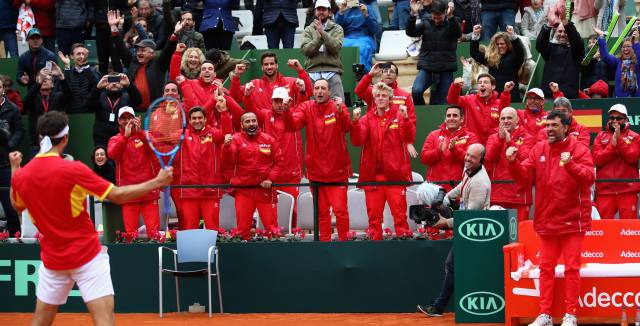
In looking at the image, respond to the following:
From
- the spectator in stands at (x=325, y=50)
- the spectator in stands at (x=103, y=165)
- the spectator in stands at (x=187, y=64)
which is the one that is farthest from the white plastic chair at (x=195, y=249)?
the spectator in stands at (x=325, y=50)

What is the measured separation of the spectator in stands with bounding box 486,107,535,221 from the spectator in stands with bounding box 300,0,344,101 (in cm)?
356

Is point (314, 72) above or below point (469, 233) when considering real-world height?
above

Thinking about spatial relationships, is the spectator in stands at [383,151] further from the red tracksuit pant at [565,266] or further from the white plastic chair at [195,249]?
the red tracksuit pant at [565,266]

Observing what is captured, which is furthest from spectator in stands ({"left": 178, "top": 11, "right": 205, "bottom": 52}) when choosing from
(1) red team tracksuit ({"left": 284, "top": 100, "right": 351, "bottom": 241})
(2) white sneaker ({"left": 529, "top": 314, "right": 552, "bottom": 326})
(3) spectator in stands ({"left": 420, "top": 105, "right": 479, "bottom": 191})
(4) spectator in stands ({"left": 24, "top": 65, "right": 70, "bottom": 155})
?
(2) white sneaker ({"left": 529, "top": 314, "right": 552, "bottom": 326})

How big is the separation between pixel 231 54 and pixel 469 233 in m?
7.40

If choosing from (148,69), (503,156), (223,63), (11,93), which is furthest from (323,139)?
(11,93)

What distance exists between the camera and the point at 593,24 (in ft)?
61.5

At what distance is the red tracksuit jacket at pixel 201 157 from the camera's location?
15.2 meters

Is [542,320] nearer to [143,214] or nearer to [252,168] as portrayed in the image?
[252,168]

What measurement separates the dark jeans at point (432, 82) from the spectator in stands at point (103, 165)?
14.3 ft

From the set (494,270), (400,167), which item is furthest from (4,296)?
(494,270)

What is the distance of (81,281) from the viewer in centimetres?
967

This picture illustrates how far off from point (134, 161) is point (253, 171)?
156 centimetres

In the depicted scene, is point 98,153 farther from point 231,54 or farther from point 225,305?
point 231,54
